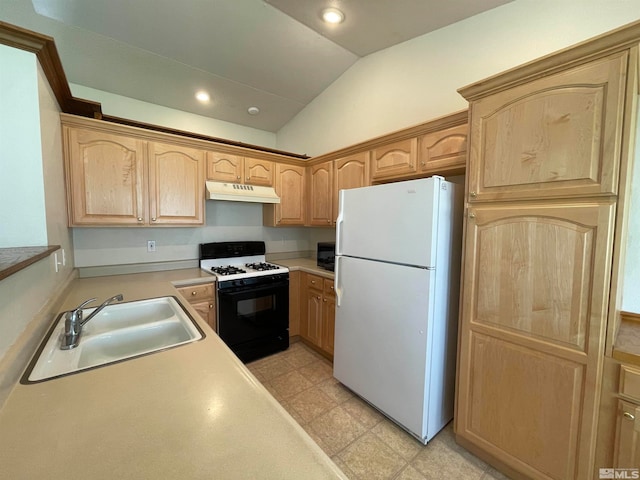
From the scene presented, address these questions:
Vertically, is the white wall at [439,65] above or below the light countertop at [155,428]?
above

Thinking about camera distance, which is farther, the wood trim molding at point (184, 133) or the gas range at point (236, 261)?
the gas range at point (236, 261)

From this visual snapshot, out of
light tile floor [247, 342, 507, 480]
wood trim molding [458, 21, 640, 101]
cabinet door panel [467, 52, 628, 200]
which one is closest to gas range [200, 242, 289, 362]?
light tile floor [247, 342, 507, 480]

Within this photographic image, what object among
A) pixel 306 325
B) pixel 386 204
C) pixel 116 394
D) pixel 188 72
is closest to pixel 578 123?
pixel 386 204

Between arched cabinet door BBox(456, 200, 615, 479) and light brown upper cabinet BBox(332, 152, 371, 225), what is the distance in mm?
1215

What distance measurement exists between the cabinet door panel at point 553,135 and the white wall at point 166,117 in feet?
9.13

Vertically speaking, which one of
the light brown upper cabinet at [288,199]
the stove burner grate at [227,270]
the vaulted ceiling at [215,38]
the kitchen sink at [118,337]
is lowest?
the kitchen sink at [118,337]

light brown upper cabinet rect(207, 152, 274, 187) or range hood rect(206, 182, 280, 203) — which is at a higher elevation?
light brown upper cabinet rect(207, 152, 274, 187)

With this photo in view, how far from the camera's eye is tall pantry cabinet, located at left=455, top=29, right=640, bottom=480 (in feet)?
3.69

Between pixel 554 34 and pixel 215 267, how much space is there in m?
3.30

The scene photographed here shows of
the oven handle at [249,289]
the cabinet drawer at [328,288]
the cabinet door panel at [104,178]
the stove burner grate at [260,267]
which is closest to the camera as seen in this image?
the cabinet door panel at [104,178]

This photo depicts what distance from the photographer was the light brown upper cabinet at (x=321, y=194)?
115 inches

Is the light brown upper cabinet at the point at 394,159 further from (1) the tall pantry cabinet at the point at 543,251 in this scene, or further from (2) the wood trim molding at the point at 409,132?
(1) the tall pantry cabinet at the point at 543,251

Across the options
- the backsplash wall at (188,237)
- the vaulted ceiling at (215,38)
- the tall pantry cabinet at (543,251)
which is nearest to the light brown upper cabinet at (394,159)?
the tall pantry cabinet at (543,251)

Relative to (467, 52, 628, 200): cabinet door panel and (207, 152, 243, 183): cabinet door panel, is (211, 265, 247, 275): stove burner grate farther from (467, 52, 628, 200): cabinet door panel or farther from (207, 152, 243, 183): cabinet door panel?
(467, 52, 628, 200): cabinet door panel
